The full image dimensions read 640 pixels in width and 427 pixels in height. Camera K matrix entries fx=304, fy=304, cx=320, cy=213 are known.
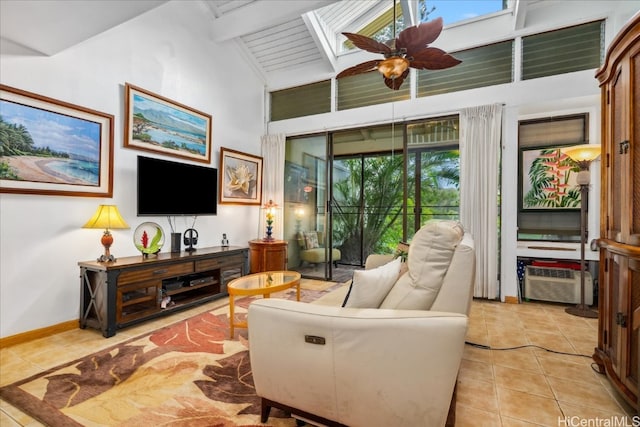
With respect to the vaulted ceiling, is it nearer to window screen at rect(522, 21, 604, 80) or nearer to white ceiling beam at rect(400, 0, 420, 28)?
white ceiling beam at rect(400, 0, 420, 28)

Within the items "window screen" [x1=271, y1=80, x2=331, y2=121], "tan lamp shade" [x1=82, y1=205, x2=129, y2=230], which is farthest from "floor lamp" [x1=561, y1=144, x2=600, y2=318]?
"tan lamp shade" [x1=82, y1=205, x2=129, y2=230]

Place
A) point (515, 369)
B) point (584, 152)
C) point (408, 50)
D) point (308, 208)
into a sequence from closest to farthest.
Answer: point (515, 369) → point (408, 50) → point (584, 152) → point (308, 208)

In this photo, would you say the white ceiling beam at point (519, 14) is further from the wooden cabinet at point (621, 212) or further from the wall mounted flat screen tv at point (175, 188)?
the wall mounted flat screen tv at point (175, 188)

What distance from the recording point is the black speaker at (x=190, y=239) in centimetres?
374

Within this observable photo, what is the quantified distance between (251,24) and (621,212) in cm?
426

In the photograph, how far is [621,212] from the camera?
171cm

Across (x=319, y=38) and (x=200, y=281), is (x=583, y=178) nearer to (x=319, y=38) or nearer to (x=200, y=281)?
(x=319, y=38)

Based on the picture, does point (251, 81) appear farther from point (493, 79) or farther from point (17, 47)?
point (493, 79)

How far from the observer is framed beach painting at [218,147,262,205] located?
448 cm

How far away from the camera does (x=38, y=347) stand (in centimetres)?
244

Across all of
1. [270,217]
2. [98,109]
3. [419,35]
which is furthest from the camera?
[270,217]

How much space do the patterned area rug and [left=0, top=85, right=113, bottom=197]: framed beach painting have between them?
154 cm

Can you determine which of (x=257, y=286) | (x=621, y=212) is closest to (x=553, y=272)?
(x=621, y=212)

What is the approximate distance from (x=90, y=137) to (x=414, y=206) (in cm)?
393
